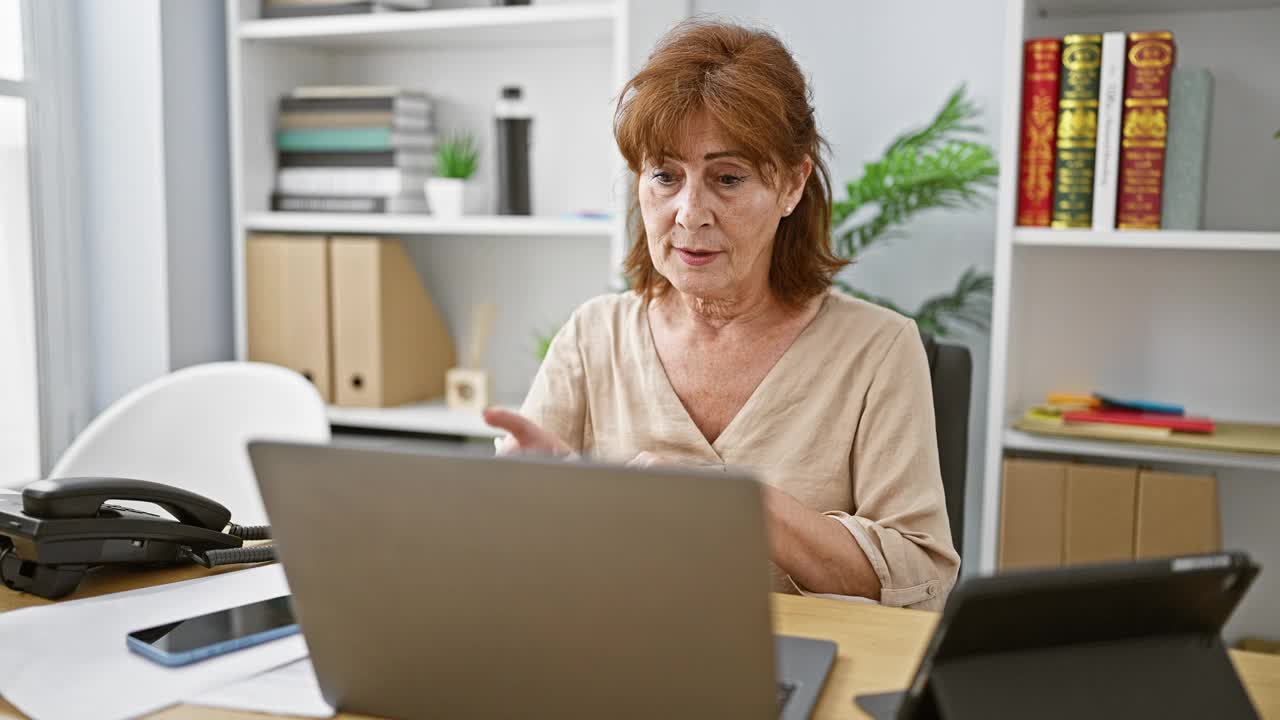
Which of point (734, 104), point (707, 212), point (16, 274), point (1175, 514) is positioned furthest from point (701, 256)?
point (16, 274)

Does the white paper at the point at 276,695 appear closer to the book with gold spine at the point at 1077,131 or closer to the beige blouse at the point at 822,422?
the beige blouse at the point at 822,422

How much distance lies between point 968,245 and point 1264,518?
770 mm

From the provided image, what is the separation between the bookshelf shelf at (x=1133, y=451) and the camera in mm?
1854

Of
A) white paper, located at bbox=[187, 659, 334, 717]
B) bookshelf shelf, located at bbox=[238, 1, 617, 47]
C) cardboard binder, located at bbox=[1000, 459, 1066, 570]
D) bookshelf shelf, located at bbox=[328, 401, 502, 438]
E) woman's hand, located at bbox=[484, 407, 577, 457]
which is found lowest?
cardboard binder, located at bbox=[1000, 459, 1066, 570]

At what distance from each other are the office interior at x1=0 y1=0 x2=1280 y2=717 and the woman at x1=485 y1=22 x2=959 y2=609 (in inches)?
19.1

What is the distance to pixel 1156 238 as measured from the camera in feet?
6.21

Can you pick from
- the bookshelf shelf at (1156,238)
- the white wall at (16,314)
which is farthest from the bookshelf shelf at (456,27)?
the bookshelf shelf at (1156,238)

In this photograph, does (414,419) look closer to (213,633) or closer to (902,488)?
(902,488)

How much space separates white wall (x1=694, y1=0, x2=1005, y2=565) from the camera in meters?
2.24

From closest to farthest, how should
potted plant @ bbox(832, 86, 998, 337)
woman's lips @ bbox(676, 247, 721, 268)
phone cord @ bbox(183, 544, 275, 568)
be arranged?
phone cord @ bbox(183, 544, 275, 568) < woman's lips @ bbox(676, 247, 721, 268) < potted plant @ bbox(832, 86, 998, 337)

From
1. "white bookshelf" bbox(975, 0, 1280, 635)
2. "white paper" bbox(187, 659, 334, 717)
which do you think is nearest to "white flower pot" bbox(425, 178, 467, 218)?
"white bookshelf" bbox(975, 0, 1280, 635)

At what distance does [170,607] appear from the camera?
100 centimetres

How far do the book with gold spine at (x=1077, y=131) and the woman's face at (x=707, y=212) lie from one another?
78 cm

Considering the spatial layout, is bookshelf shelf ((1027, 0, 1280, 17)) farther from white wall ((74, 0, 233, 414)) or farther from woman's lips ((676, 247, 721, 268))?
white wall ((74, 0, 233, 414))
